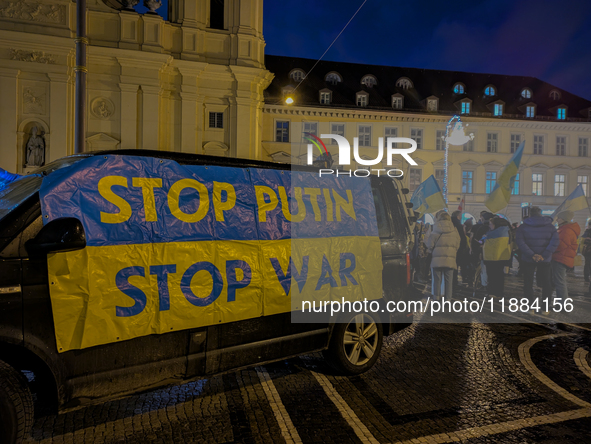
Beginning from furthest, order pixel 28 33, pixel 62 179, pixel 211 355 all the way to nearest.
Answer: pixel 28 33
pixel 211 355
pixel 62 179

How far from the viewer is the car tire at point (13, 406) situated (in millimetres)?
2699

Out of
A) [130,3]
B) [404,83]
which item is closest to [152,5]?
[130,3]

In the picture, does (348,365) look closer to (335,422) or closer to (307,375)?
(307,375)

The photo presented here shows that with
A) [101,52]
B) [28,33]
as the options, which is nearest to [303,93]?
[101,52]

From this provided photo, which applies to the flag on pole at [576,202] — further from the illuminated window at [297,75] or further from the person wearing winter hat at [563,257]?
the illuminated window at [297,75]

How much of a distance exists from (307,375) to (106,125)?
86.0ft

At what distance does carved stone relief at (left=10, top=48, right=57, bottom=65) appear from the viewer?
82.0 feet

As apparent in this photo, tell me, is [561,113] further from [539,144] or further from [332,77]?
[332,77]

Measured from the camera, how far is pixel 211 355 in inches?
143

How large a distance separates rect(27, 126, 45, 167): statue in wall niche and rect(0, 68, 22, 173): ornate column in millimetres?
599

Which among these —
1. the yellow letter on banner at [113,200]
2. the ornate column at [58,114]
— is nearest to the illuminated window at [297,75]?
the ornate column at [58,114]

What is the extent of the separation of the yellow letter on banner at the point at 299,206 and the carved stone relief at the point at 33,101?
2661cm

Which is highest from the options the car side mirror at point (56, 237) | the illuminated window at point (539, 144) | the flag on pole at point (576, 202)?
the illuminated window at point (539, 144)

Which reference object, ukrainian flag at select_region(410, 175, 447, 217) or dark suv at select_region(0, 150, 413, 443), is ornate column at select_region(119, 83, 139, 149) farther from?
dark suv at select_region(0, 150, 413, 443)
